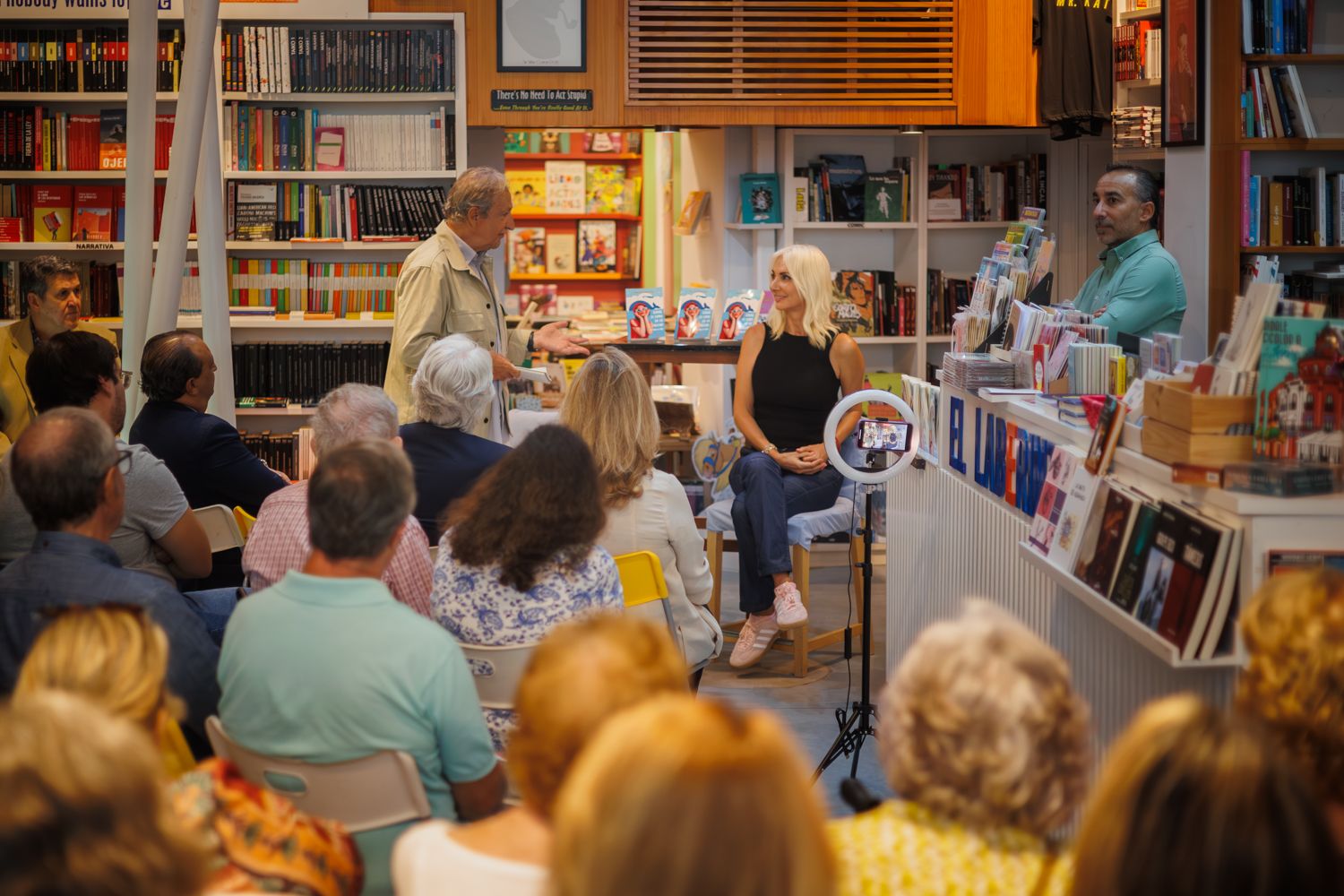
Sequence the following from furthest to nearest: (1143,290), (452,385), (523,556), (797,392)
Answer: (797,392) < (1143,290) < (452,385) < (523,556)

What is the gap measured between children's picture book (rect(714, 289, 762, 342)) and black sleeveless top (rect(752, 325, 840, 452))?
2.49 feet

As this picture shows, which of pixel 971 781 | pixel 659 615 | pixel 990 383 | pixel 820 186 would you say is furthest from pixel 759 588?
pixel 971 781

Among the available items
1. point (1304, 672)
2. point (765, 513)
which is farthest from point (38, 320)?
point (1304, 672)

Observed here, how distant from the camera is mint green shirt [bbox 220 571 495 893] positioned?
7.16 feet

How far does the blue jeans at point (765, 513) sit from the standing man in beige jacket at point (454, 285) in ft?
3.08

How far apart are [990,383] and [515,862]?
2.73m

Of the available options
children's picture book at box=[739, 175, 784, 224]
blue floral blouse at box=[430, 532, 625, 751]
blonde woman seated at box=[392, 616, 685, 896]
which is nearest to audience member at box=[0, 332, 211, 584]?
blue floral blouse at box=[430, 532, 625, 751]

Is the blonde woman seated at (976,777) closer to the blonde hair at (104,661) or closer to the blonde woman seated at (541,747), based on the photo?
the blonde woman seated at (541,747)

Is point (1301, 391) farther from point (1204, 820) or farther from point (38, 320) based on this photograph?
point (38, 320)

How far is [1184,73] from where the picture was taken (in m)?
5.79

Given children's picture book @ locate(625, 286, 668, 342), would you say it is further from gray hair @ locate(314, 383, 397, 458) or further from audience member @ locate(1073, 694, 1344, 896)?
audience member @ locate(1073, 694, 1344, 896)

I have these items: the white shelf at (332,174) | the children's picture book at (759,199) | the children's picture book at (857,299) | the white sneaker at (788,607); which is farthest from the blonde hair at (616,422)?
the children's picture book at (857,299)

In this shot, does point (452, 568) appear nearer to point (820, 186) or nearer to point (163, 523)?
point (163, 523)

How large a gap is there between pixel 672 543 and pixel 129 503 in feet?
4.41
